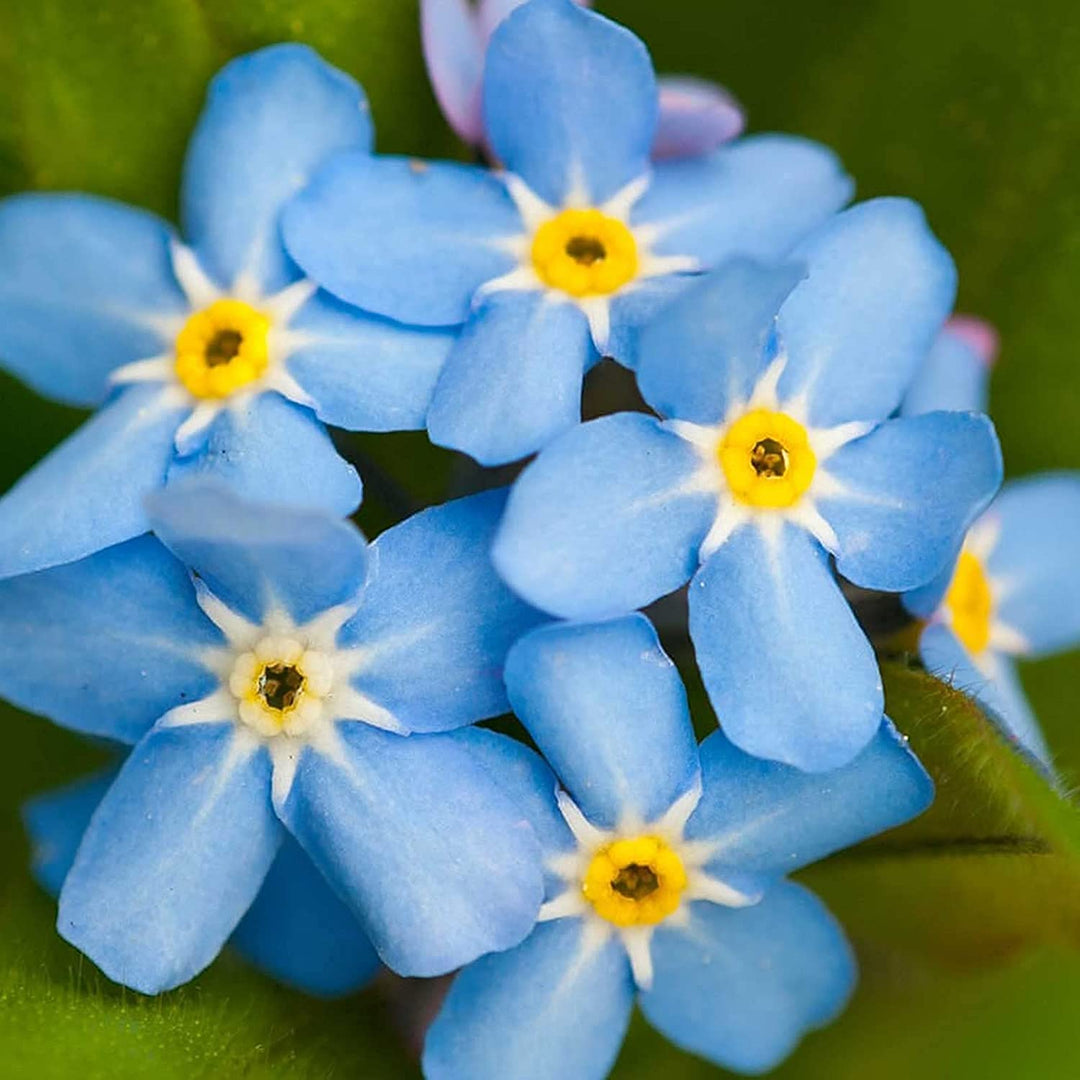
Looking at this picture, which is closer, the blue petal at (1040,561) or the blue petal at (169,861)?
the blue petal at (169,861)

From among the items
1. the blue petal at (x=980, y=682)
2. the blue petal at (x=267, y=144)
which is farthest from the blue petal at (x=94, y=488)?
the blue petal at (x=980, y=682)

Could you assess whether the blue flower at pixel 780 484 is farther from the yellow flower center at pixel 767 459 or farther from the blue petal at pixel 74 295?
the blue petal at pixel 74 295

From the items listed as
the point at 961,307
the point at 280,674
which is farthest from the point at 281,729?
the point at 961,307

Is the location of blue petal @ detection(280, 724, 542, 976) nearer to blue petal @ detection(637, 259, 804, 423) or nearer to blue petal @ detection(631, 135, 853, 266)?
blue petal @ detection(637, 259, 804, 423)

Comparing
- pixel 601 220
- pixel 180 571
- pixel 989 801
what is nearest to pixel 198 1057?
pixel 180 571

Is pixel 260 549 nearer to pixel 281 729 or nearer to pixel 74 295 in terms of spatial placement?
pixel 281 729

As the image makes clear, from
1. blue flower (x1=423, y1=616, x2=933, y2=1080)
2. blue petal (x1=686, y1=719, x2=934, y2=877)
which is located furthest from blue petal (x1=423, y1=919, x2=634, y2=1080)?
blue petal (x1=686, y1=719, x2=934, y2=877)
